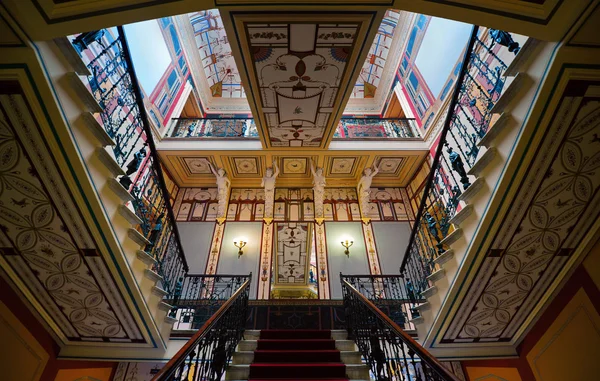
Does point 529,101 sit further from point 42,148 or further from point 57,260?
point 57,260

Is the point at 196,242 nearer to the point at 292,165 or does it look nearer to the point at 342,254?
the point at 292,165

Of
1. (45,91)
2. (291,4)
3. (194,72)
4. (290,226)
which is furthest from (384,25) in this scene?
(45,91)

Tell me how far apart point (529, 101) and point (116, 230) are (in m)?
3.82

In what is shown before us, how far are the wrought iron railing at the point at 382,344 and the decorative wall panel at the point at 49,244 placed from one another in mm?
2882

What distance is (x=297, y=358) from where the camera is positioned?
3.55m

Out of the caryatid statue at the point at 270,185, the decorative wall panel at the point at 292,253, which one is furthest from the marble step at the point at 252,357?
the caryatid statue at the point at 270,185

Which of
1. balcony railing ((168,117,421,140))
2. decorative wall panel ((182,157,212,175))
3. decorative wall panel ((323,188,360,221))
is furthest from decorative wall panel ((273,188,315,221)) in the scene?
decorative wall panel ((182,157,212,175))

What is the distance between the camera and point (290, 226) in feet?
26.9

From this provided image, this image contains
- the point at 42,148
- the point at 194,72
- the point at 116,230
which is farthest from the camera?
the point at 194,72

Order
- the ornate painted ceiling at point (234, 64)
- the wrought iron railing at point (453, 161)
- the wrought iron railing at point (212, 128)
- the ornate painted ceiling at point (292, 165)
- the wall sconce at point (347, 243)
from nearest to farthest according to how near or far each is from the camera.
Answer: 1. the wrought iron railing at point (453, 161)
2. the wall sconce at point (347, 243)
3. the ornate painted ceiling at point (292, 165)
4. the wrought iron railing at point (212, 128)
5. the ornate painted ceiling at point (234, 64)

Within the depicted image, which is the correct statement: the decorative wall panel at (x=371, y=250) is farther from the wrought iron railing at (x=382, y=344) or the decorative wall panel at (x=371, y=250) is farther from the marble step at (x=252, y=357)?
the marble step at (x=252, y=357)

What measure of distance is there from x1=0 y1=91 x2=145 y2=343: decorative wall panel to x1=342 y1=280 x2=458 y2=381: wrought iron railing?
288 cm

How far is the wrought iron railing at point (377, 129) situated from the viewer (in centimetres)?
814

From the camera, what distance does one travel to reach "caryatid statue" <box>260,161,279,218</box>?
321 inches
